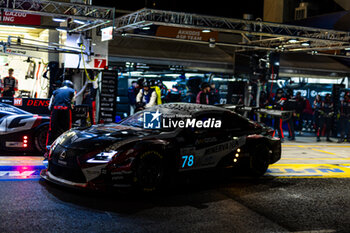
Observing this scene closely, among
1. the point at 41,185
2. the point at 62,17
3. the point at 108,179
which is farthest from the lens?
the point at 62,17

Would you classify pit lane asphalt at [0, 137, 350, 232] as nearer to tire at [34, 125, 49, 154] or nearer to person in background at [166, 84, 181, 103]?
tire at [34, 125, 49, 154]

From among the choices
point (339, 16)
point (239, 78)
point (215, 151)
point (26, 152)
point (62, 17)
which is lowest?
point (26, 152)

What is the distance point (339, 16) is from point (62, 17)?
14.3m

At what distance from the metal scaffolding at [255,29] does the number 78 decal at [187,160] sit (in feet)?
→ 19.8

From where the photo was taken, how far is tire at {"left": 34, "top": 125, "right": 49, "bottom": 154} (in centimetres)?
947

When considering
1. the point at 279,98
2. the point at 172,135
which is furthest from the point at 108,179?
the point at 279,98

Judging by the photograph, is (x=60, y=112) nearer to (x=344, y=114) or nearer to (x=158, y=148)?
(x=158, y=148)

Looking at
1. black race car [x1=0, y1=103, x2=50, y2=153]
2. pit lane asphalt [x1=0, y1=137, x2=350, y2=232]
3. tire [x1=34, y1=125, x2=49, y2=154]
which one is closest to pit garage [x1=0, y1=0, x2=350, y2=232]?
pit lane asphalt [x1=0, y1=137, x2=350, y2=232]

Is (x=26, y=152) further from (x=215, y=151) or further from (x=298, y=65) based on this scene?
(x=298, y=65)

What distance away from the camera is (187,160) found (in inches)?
261

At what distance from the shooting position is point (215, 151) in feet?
23.0

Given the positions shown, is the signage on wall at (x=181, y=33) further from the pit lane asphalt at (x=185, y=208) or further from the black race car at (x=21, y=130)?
the pit lane asphalt at (x=185, y=208)

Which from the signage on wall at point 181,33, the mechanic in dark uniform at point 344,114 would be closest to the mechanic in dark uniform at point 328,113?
the mechanic in dark uniform at point 344,114

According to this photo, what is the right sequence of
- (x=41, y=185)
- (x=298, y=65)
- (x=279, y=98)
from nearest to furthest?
(x=41, y=185) < (x=279, y=98) < (x=298, y=65)
